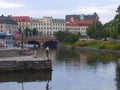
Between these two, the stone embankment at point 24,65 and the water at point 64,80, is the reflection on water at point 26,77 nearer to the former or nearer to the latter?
the water at point 64,80

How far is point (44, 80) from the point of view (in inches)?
1982

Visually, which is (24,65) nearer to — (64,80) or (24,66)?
(24,66)

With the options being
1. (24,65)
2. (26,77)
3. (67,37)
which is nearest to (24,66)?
(24,65)

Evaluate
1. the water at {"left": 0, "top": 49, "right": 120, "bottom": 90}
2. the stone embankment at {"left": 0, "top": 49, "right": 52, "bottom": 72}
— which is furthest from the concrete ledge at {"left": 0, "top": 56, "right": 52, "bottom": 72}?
the water at {"left": 0, "top": 49, "right": 120, "bottom": 90}

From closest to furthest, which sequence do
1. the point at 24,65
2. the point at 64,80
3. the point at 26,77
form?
the point at 64,80 → the point at 26,77 → the point at 24,65

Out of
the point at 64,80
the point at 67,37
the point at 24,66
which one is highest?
the point at 67,37

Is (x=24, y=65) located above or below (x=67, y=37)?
below

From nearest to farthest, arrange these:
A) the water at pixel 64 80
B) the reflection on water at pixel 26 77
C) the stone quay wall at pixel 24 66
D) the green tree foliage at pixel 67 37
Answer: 1. the water at pixel 64 80
2. the reflection on water at pixel 26 77
3. the stone quay wall at pixel 24 66
4. the green tree foliage at pixel 67 37

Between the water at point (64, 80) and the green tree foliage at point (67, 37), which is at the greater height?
the green tree foliage at point (67, 37)

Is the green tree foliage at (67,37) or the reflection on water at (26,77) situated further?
the green tree foliage at (67,37)

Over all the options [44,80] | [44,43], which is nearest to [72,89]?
[44,80]

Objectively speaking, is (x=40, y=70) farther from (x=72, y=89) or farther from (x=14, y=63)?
(x=72, y=89)

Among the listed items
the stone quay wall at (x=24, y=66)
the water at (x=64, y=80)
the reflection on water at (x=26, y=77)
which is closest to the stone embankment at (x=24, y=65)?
the stone quay wall at (x=24, y=66)

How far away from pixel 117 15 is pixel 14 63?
59087 millimetres
